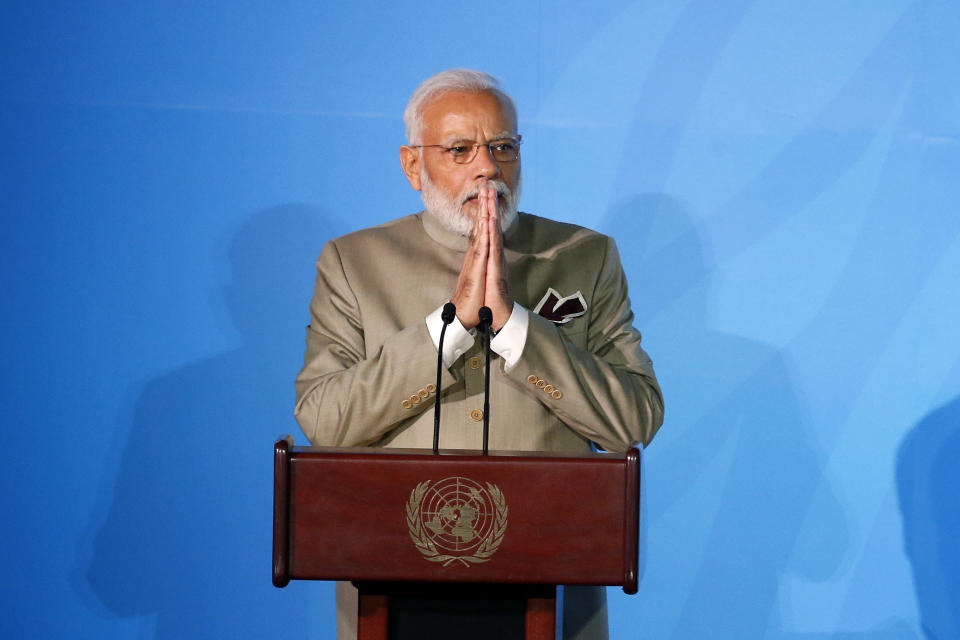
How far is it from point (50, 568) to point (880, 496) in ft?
7.27

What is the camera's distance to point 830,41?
2.91m

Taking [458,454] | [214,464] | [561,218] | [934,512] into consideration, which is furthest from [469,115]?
[934,512]

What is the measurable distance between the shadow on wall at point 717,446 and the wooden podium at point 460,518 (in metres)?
1.56

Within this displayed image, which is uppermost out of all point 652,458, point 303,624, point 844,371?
point 844,371

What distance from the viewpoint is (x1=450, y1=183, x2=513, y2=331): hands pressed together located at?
168 centimetres

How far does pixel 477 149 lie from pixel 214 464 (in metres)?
1.37

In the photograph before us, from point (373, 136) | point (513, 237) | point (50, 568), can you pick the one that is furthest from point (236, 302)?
point (513, 237)

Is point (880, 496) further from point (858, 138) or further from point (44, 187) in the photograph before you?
point (44, 187)

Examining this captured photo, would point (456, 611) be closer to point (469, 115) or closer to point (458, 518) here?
point (458, 518)

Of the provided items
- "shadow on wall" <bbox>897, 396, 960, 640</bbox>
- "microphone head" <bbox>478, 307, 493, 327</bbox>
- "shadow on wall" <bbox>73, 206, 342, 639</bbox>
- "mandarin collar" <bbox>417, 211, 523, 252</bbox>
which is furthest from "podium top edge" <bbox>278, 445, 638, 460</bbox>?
"shadow on wall" <bbox>897, 396, 960, 640</bbox>

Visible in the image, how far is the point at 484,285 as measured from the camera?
5.53 ft

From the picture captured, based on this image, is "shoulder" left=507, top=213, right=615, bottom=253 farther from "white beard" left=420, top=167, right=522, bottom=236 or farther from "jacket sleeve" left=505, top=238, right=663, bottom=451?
"jacket sleeve" left=505, top=238, right=663, bottom=451

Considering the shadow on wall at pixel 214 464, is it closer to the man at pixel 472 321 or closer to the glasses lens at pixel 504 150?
the man at pixel 472 321

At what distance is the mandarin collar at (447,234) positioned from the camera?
2.00 metres
